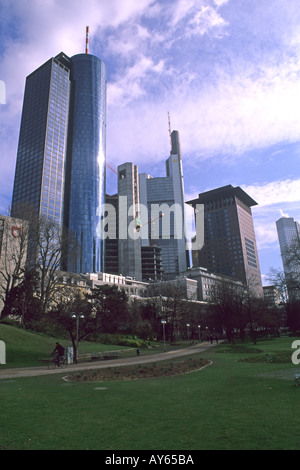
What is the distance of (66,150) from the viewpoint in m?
181

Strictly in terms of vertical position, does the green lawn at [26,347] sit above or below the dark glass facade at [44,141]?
below

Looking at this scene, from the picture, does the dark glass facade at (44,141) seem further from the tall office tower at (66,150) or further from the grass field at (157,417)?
the grass field at (157,417)

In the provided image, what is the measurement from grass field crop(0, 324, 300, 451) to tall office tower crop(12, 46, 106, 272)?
149 m

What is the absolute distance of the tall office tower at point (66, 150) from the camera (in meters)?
165

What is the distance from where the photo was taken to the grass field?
21.3 ft

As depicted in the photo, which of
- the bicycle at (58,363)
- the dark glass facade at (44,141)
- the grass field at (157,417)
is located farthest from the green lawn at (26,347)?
the dark glass facade at (44,141)

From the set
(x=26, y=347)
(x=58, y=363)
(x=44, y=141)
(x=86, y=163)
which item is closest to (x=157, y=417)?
(x=58, y=363)

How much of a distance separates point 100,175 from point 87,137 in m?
24.5

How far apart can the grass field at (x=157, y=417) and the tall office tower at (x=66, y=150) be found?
14944cm

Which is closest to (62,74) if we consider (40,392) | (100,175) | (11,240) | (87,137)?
(87,137)

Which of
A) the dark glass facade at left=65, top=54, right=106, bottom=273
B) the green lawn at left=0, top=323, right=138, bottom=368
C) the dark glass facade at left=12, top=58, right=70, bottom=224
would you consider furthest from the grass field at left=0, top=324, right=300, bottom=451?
the dark glass facade at left=12, top=58, right=70, bottom=224

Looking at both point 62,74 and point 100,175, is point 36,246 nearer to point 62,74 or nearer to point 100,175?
point 100,175

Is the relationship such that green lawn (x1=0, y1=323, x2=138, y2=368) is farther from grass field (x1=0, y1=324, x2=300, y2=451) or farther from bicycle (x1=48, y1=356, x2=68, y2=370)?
grass field (x1=0, y1=324, x2=300, y2=451)

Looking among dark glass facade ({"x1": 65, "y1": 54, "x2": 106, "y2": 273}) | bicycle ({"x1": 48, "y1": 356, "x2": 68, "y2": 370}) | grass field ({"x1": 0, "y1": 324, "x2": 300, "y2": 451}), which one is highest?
dark glass facade ({"x1": 65, "y1": 54, "x2": 106, "y2": 273})
